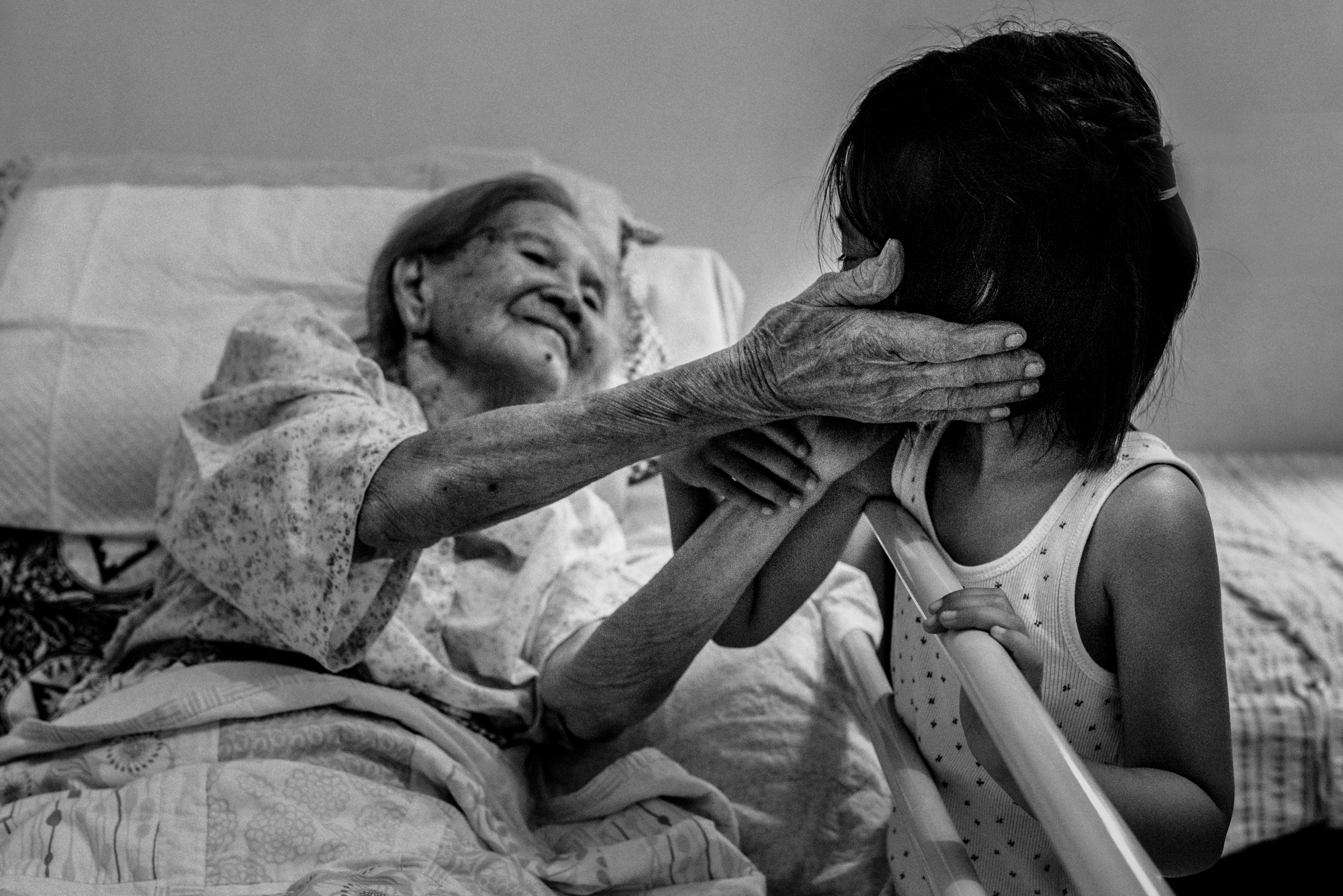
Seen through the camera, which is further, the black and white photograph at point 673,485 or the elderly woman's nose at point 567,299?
the elderly woman's nose at point 567,299

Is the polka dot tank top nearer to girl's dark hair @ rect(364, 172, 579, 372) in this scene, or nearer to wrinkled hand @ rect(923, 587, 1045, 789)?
wrinkled hand @ rect(923, 587, 1045, 789)

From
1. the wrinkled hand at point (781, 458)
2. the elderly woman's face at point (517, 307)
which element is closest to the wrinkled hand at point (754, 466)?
the wrinkled hand at point (781, 458)

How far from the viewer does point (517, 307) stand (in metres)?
1.72

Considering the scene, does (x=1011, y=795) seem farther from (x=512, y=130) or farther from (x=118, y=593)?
(x=512, y=130)

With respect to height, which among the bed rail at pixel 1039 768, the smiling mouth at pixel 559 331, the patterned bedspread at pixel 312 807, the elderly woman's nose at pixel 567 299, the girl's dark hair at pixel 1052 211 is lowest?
the patterned bedspread at pixel 312 807

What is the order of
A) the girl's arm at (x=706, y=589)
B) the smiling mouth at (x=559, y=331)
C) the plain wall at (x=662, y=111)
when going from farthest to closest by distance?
the plain wall at (x=662, y=111) < the smiling mouth at (x=559, y=331) < the girl's arm at (x=706, y=589)

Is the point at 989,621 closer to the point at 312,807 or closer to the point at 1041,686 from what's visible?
the point at 1041,686

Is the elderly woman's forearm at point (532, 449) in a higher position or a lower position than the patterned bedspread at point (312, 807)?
higher

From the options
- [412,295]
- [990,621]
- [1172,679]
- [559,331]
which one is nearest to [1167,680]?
[1172,679]

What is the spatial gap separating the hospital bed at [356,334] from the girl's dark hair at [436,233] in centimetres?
15

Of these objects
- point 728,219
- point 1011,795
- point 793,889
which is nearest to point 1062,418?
point 1011,795

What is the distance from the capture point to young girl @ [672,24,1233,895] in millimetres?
936

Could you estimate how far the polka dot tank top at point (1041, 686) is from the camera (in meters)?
1.03

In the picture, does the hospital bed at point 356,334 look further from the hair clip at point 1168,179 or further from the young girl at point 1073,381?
the hair clip at point 1168,179
